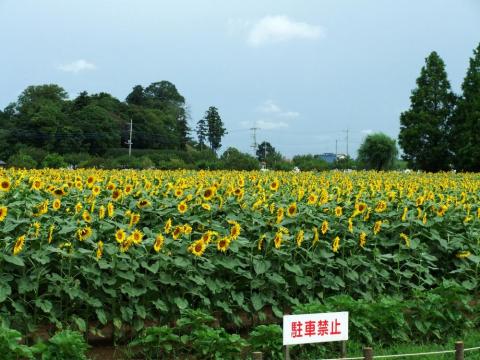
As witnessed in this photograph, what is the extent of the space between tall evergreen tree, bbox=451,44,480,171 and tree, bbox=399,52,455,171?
728 millimetres

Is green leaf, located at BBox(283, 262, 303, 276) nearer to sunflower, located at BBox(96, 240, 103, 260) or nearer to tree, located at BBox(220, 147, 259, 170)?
sunflower, located at BBox(96, 240, 103, 260)

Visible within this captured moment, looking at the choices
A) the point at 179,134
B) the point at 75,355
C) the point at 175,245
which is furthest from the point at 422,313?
the point at 179,134

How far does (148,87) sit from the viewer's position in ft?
324

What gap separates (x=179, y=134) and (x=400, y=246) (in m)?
85.3

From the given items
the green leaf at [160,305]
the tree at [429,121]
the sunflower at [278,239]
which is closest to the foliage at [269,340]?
the green leaf at [160,305]

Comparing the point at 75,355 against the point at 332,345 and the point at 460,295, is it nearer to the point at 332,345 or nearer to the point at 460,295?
the point at 332,345

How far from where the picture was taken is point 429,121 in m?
45.9

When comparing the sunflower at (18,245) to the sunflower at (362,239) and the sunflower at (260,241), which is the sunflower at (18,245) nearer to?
the sunflower at (260,241)

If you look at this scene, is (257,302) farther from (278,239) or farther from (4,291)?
(4,291)

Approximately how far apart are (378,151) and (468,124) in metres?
6.37

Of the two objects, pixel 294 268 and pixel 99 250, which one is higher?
pixel 99 250

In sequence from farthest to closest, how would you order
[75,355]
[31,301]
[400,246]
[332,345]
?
[400,246] < [332,345] < [31,301] < [75,355]

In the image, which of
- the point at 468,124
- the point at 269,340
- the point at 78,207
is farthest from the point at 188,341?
the point at 468,124

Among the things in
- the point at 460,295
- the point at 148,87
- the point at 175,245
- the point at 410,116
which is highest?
the point at 148,87
